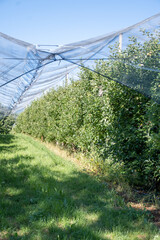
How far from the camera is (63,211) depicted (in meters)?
2.64

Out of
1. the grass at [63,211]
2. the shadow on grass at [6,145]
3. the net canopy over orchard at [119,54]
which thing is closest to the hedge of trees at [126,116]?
the net canopy over orchard at [119,54]

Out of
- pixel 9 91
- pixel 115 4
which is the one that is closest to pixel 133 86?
pixel 115 4

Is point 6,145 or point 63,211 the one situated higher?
point 63,211

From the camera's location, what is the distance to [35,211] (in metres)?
2.61

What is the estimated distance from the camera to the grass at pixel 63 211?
7.19ft

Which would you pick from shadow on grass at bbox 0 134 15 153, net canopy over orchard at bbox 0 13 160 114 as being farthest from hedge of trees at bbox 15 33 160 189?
shadow on grass at bbox 0 134 15 153

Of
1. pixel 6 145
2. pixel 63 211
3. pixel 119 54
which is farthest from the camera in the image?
pixel 6 145

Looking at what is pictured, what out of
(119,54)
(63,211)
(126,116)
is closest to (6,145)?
(126,116)

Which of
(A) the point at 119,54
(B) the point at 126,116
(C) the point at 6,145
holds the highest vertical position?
(A) the point at 119,54

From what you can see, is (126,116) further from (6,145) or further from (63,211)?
(6,145)

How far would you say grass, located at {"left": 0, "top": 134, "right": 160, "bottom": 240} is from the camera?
2.19 metres

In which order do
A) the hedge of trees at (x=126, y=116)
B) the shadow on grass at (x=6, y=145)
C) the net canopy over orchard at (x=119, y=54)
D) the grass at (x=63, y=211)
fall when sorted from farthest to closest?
the shadow on grass at (x=6, y=145) < the hedge of trees at (x=126, y=116) < the net canopy over orchard at (x=119, y=54) < the grass at (x=63, y=211)

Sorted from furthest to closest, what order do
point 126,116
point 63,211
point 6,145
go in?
point 6,145, point 126,116, point 63,211

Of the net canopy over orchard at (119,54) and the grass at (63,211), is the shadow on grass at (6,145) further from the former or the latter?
the net canopy over orchard at (119,54)
